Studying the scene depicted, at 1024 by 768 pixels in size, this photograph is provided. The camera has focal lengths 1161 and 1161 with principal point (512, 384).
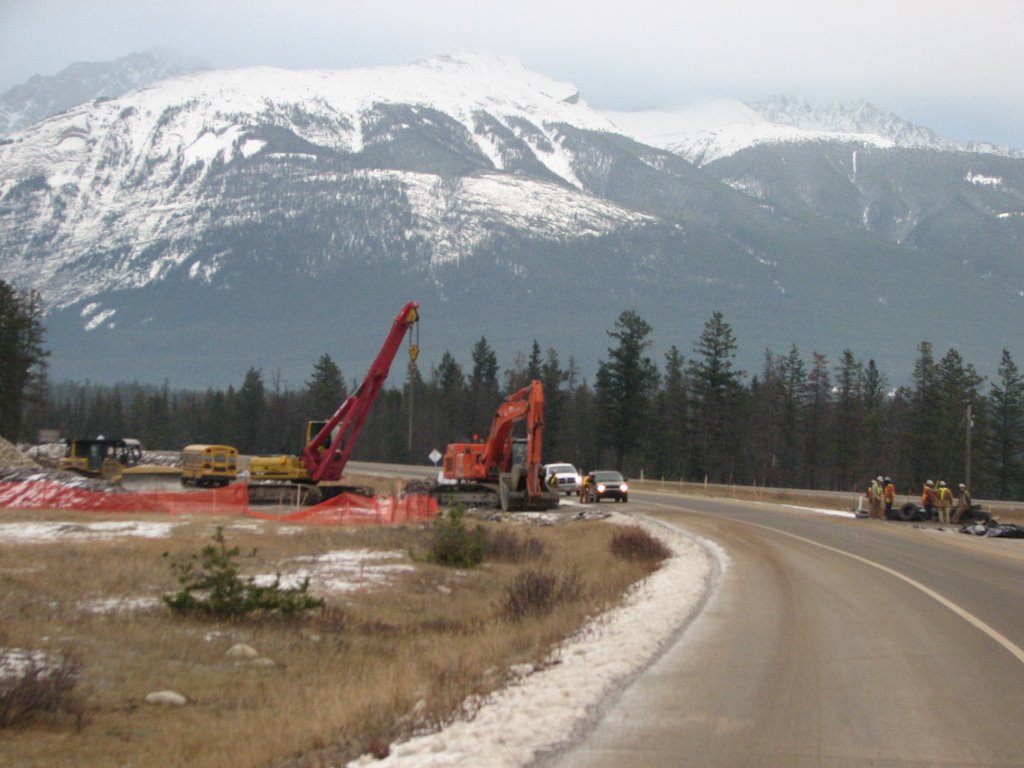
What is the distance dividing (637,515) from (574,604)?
22.8m

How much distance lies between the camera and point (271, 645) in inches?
617

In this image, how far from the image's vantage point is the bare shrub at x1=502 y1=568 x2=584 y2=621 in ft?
56.5

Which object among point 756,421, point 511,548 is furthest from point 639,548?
point 756,421

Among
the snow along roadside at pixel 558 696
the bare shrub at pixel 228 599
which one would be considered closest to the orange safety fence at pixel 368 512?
the bare shrub at pixel 228 599

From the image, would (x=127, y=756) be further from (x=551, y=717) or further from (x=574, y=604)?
(x=574, y=604)

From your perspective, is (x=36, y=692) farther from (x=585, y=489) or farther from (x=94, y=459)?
(x=94, y=459)

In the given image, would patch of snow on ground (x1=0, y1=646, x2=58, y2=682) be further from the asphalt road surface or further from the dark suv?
the dark suv

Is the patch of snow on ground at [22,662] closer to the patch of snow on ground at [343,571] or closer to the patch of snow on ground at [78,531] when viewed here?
the patch of snow on ground at [343,571]

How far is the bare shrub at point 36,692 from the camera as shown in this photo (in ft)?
35.3

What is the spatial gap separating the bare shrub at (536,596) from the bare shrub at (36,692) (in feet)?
23.3

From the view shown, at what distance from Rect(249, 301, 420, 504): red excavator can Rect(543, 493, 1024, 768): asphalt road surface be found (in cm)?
2787

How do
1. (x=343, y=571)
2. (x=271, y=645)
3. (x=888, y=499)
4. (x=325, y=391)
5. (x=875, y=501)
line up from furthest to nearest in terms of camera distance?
1. (x=325, y=391)
2. (x=888, y=499)
3. (x=875, y=501)
4. (x=343, y=571)
5. (x=271, y=645)

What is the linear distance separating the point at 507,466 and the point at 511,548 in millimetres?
13792

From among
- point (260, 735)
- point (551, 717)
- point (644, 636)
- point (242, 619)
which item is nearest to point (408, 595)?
point (242, 619)
